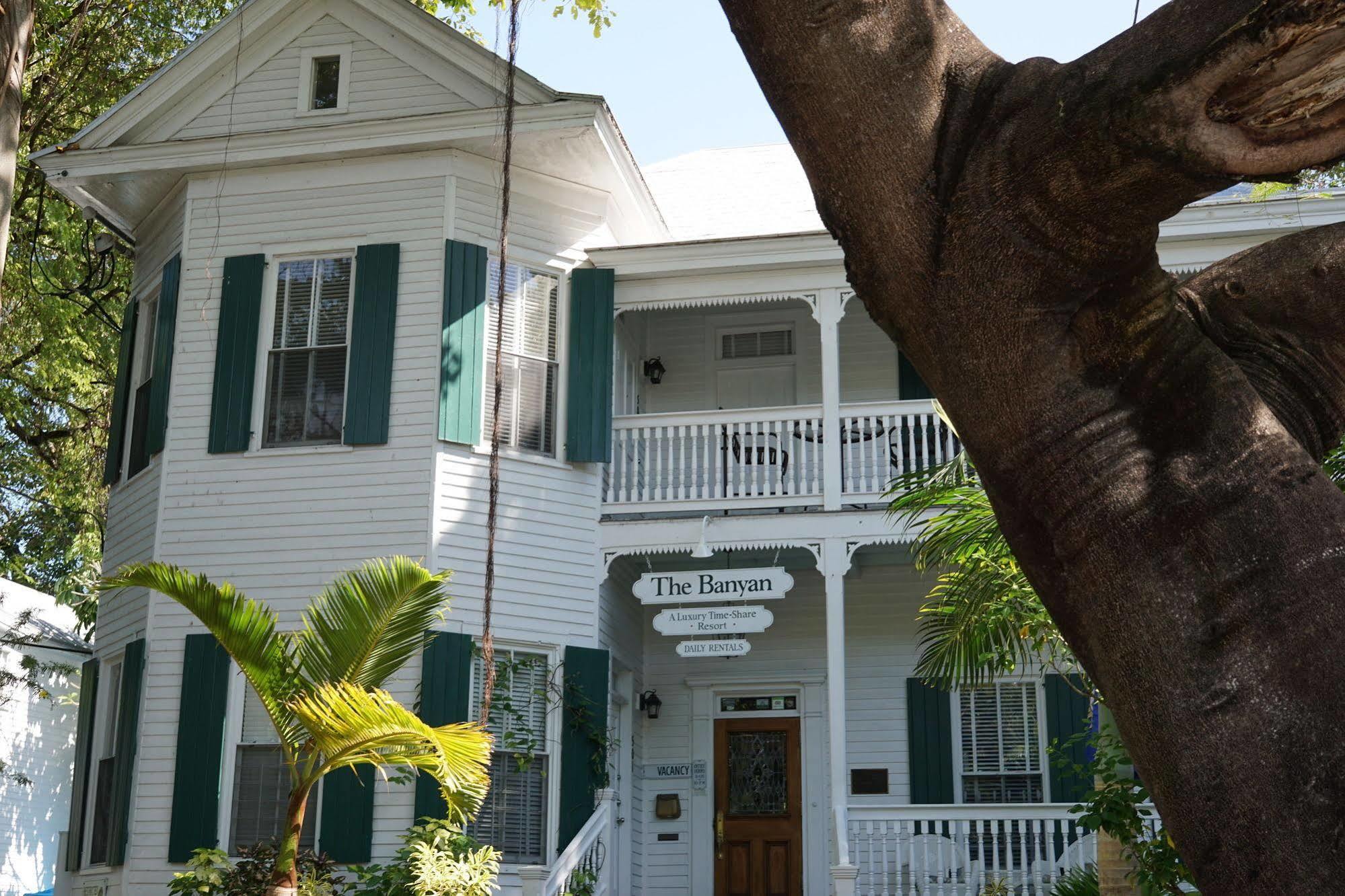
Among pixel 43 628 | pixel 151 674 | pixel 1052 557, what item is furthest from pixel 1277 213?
pixel 43 628

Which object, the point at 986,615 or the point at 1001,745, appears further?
the point at 1001,745

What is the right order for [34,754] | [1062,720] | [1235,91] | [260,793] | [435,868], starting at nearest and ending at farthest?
[1235,91] < [435,868] < [260,793] < [1062,720] < [34,754]

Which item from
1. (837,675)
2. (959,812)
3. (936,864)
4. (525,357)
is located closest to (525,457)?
(525,357)

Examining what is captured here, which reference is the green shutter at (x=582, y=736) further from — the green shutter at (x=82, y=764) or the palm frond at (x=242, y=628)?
the green shutter at (x=82, y=764)

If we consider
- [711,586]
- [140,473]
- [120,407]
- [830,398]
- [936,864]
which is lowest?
[936,864]

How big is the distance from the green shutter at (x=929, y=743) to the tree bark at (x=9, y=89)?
26.8ft

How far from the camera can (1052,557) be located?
2.35 metres

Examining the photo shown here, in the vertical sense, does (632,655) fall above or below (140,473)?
below

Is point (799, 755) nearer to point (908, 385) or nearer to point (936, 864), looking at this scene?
point (936, 864)

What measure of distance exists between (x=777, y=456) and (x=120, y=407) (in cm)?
612

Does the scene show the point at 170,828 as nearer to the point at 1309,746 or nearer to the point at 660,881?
the point at 660,881

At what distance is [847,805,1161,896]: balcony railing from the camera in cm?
1077

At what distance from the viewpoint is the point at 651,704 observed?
13.3 meters

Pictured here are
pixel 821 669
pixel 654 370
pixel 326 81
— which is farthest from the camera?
pixel 654 370
